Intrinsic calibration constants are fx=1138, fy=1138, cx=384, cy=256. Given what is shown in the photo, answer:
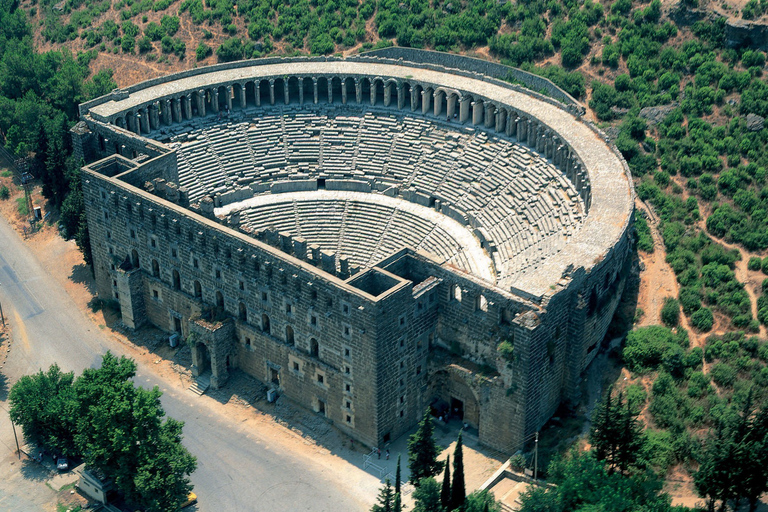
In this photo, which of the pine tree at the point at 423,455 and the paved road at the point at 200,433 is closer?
the pine tree at the point at 423,455

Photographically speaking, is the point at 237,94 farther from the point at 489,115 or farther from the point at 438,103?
the point at 489,115

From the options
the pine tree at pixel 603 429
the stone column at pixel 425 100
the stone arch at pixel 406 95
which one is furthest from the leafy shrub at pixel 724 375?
the stone arch at pixel 406 95

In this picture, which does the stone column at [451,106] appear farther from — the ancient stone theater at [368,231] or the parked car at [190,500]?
the parked car at [190,500]

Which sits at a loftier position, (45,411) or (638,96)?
(638,96)

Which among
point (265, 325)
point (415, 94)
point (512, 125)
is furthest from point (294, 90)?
point (265, 325)

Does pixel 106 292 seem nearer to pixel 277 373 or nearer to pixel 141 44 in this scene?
pixel 277 373

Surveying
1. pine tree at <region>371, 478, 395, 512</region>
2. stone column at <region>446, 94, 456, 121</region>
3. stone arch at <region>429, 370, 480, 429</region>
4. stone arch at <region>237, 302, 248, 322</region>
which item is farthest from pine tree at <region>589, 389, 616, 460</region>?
stone column at <region>446, 94, 456, 121</region>

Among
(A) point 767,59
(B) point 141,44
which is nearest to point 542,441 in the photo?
(A) point 767,59

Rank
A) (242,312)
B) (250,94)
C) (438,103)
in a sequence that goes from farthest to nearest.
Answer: (250,94)
(438,103)
(242,312)
